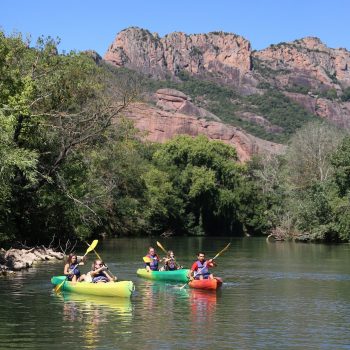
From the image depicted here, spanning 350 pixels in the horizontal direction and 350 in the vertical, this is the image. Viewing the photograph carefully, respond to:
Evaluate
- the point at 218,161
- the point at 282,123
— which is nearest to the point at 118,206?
the point at 218,161

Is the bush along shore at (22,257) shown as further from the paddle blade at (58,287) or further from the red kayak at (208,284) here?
the red kayak at (208,284)

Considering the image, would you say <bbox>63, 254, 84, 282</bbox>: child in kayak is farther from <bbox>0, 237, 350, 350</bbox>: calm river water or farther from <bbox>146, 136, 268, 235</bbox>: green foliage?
<bbox>146, 136, 268, 235</bbox>: green foliage

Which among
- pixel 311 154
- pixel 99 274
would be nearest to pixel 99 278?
pixel 99 274

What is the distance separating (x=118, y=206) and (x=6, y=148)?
37273 mm

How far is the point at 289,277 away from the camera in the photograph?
32.3m

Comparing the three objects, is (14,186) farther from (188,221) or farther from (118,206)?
(188,221)

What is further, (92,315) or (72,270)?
(72,270)

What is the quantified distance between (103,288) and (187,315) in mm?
4296

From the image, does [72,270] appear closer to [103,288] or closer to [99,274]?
[99,274]

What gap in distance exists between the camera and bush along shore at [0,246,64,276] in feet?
105

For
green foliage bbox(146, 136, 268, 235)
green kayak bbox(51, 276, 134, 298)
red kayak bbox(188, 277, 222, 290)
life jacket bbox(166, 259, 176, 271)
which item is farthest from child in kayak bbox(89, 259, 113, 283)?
green foliage bbox(146, 136, 268, 235)

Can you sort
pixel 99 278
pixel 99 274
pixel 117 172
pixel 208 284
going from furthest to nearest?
1. pixel 117 172
2. pixel 208 284
3. pixel 99 274
4. pixel 99 278

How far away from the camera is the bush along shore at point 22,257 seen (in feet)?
105

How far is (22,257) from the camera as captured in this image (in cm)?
3506
